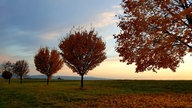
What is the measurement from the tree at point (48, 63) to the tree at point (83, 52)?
17843 millimetres

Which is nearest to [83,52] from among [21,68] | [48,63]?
[48,63]

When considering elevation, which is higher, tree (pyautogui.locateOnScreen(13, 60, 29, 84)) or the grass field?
tree (pyautogui.locateOnScreen(13, 60, 29, 84))

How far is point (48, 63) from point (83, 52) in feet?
71.9

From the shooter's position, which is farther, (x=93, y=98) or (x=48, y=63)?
(x=48, y=63)

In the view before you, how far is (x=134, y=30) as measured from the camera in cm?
2486

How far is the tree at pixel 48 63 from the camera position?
7444 centimetres

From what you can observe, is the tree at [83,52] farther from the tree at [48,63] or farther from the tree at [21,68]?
the tree at [21,68]

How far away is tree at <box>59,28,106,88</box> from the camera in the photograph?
5505 cm

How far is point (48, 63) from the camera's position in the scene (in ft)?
245

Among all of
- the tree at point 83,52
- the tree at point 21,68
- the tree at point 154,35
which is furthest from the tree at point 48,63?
the tree at point 154,35

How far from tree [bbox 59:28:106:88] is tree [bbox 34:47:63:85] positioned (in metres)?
17.8

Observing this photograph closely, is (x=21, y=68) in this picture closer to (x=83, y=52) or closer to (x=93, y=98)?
(x=83, y=52)

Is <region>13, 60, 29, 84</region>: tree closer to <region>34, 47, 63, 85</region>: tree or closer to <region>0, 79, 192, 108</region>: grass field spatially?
<region>34, 47, 63, 85</region>: tree

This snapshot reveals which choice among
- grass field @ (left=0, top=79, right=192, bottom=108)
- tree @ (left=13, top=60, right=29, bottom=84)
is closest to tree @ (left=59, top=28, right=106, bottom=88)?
grass field @ (left=0, top=79, right=192, bottom=108)
